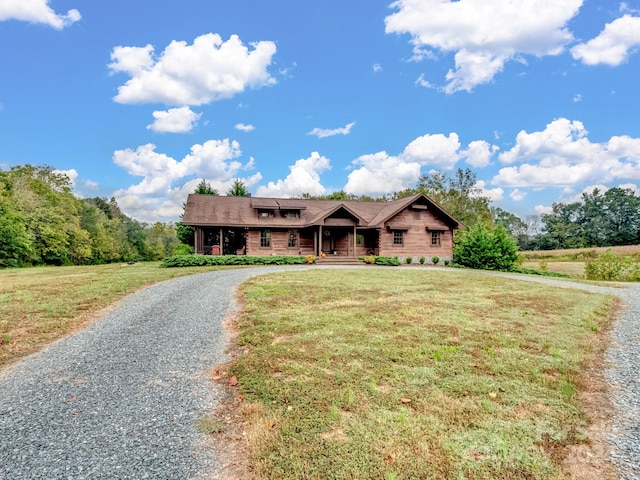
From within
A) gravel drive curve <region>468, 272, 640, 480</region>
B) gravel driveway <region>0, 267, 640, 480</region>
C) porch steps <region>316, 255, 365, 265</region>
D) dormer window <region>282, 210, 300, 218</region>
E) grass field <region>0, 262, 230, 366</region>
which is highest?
dormer window <region>282, 210, 300, 218</region>

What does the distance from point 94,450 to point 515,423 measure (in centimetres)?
412

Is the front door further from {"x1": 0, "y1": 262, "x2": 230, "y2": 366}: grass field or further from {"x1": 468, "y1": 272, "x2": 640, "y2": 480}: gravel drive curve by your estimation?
{"x1": 468, "y1": 272, "x2": 640, "y2": 480}: gravel drive curve

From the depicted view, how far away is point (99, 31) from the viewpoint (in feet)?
58.4

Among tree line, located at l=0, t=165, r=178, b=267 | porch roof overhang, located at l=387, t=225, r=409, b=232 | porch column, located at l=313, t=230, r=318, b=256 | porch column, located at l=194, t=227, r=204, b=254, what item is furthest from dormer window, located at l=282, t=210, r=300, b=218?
tree line, located at l=0, t=165, r=178, b=267

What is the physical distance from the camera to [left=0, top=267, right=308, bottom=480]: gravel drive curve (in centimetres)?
299

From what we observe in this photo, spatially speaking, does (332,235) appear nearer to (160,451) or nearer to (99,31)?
(99,31)

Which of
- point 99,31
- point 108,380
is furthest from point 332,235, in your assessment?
point 108,380

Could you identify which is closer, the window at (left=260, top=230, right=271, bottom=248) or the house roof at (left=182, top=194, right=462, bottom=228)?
the house roof at (left=182, top=194, right=462, bottom=228)

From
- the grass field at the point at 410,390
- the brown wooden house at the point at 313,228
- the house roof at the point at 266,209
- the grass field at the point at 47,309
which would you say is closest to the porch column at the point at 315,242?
the brown wooden house at the point at 313,228

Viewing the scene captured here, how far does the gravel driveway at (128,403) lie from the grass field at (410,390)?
40 centimetres

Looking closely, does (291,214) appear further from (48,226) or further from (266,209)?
(48,226)

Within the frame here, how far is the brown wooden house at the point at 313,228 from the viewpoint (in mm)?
25156

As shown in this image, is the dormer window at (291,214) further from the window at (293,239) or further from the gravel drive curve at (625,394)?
the gravel drive curve at (625,394)

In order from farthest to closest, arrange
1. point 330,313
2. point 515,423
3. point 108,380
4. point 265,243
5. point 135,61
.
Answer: point 265,243 → point 135,61 → point 330,313 → point 108,380 → point 515,423
